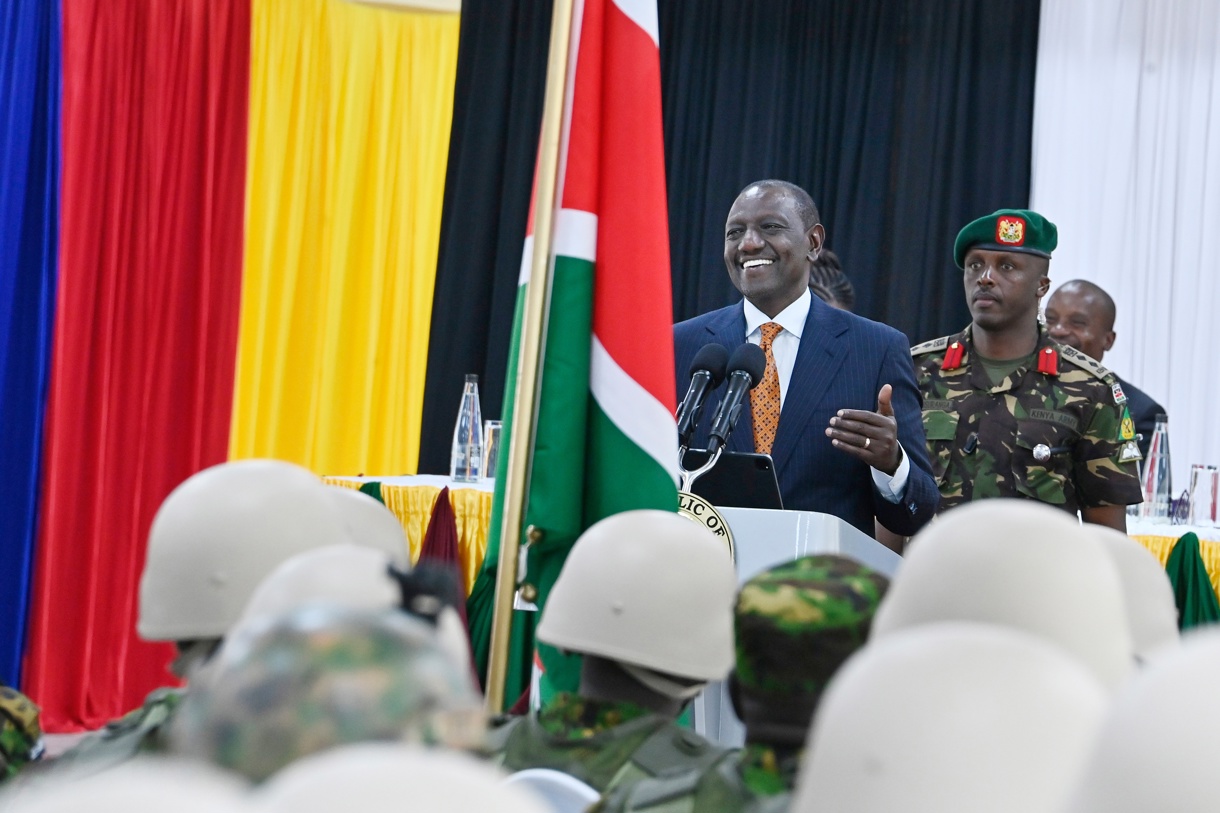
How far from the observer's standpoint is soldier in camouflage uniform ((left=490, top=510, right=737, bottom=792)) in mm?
2064

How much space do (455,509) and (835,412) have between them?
1496 millimetres

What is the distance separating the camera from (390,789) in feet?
2.38

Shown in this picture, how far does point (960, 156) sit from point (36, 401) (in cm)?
442

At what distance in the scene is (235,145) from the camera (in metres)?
6.70

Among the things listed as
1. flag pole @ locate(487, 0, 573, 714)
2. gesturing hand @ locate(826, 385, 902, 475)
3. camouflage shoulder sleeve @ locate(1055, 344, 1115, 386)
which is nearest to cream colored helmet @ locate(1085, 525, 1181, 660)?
flag pole @ locate(487, 0, 573, 714)

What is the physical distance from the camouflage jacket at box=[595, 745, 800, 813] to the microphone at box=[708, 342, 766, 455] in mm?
1550

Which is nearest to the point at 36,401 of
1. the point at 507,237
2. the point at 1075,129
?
the point at 507,237

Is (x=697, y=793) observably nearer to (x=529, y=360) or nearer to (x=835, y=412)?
(x=529, y=360)

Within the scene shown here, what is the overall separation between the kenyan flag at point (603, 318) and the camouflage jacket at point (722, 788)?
3.84ft

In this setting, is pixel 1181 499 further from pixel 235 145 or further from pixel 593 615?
pixel 235 145

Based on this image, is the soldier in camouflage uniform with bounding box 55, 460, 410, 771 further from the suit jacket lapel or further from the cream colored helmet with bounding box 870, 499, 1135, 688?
Result: the suit jacket lapel

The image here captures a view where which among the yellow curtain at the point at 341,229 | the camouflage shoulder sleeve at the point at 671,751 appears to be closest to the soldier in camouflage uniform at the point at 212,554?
the camouflage shoulder sleeve at the point at 671,751

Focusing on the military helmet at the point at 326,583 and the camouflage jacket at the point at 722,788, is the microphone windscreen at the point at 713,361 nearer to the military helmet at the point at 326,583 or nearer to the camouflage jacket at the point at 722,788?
the camouflage jacket at the point at 722,788

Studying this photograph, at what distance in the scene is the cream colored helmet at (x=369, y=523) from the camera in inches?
89.7
